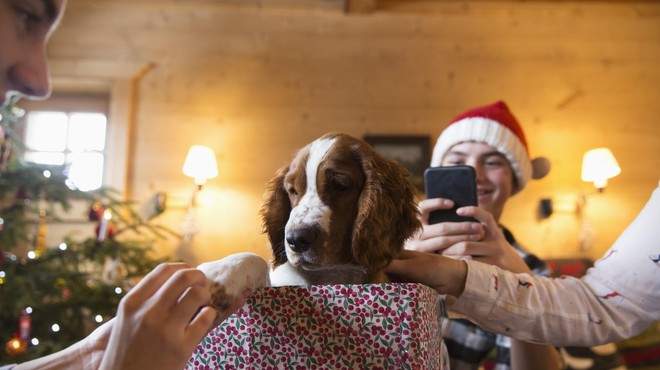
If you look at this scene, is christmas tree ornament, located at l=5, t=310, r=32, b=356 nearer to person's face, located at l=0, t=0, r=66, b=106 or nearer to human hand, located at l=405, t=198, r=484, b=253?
human hand, located at l=405, t=198, r=484, b=253

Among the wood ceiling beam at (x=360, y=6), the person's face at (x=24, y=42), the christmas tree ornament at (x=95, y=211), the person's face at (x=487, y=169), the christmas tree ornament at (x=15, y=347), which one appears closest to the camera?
the person's face at (x=24, y=42)

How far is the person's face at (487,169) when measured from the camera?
5.19ft

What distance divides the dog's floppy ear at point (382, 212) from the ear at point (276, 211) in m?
0.17

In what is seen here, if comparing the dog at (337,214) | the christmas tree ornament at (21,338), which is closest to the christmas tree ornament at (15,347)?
the christmas tree ornament at (21,338)

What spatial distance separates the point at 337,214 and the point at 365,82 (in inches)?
132

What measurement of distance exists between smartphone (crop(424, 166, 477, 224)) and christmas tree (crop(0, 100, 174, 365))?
6.58ft

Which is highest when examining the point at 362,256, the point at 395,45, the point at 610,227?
the point at 395,45

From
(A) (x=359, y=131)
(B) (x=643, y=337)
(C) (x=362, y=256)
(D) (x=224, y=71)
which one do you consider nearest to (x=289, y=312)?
(C) (x=362, y=256)

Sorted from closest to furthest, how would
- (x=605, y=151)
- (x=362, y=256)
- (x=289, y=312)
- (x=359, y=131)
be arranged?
(x=289, y=312) → (x=362, y=256) → (x=605, y=151) → (x=359, y=131)

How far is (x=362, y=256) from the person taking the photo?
905 millimetres

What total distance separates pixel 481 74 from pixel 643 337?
7.45ft

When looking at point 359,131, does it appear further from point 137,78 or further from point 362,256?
point 362,256

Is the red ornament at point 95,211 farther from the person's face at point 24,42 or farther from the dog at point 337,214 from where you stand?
the person's face at point 24,42

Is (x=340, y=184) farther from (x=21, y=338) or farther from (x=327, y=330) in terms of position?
(x=21, y=338)
